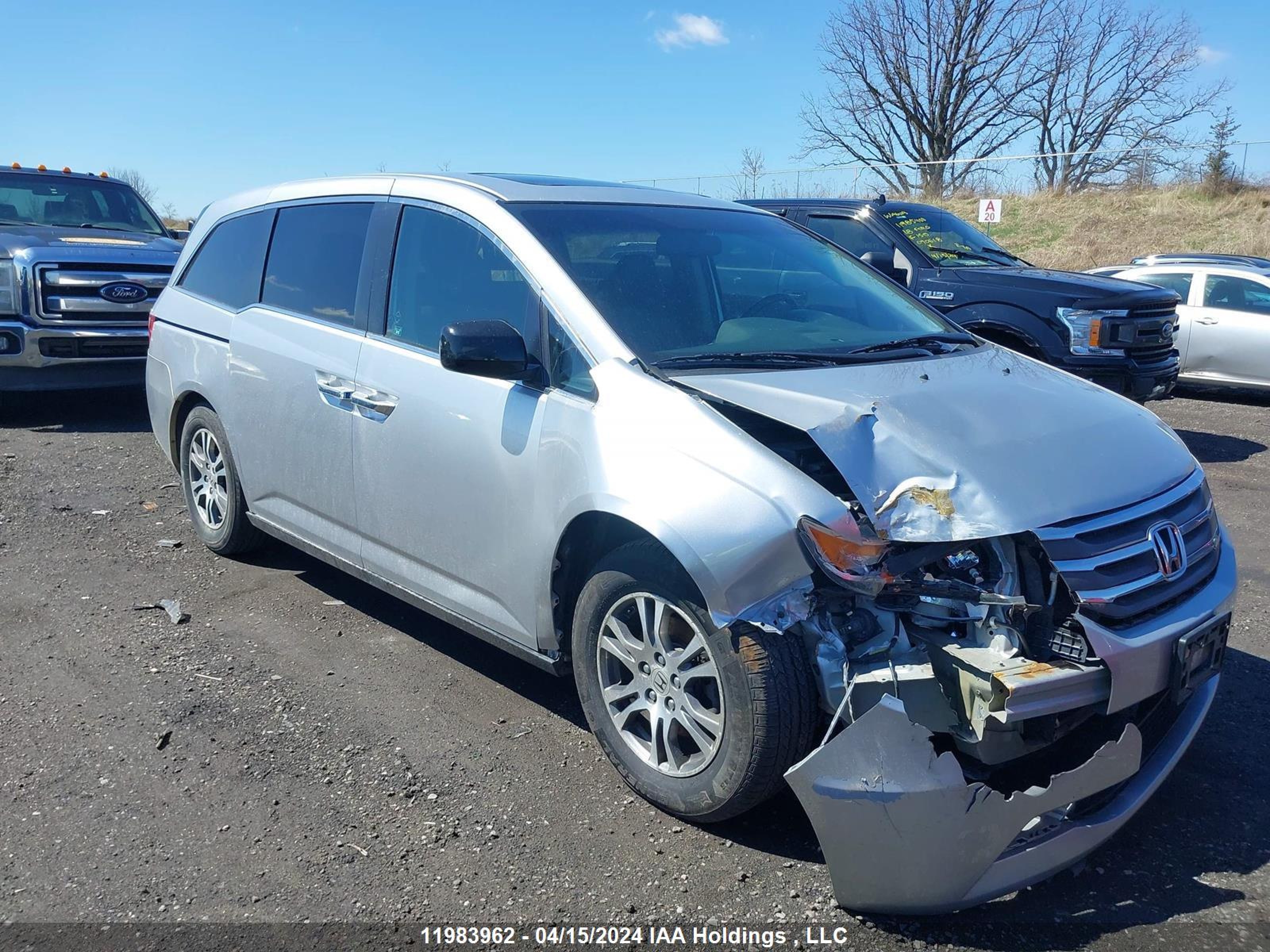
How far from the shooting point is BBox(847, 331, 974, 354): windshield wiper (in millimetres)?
3830

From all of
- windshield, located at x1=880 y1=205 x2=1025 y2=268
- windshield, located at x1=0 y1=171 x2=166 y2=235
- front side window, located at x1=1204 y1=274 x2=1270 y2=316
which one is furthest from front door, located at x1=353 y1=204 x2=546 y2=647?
front side window, located at x1=1204 y1=274 x2=1270 y2=316

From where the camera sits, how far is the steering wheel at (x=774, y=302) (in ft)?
13.2

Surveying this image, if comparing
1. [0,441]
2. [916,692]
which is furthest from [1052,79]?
[916,692]

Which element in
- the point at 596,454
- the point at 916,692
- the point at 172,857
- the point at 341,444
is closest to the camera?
the point at 916,692

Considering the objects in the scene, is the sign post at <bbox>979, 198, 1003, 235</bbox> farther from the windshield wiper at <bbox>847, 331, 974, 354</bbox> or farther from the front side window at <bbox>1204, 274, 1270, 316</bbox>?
the windshield wiper at <bbox>847, 331, 974, 354</bbox>

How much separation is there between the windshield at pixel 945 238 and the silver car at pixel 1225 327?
3266 mm

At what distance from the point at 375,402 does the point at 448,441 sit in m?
0.48

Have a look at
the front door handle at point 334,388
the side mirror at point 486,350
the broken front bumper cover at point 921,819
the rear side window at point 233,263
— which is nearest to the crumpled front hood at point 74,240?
the rear side window at point 233,263

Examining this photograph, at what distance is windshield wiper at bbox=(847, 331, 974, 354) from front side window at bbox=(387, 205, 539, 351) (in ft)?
3.97

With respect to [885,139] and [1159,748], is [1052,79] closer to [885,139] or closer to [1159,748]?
[885,139]

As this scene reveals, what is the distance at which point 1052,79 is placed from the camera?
4519 cm

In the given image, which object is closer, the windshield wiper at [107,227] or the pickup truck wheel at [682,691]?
the pickup truck wheel at [682,691]

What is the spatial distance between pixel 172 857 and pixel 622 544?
1562 millimetres

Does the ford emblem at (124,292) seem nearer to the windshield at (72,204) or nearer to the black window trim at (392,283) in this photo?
the windshield at (72,204)
